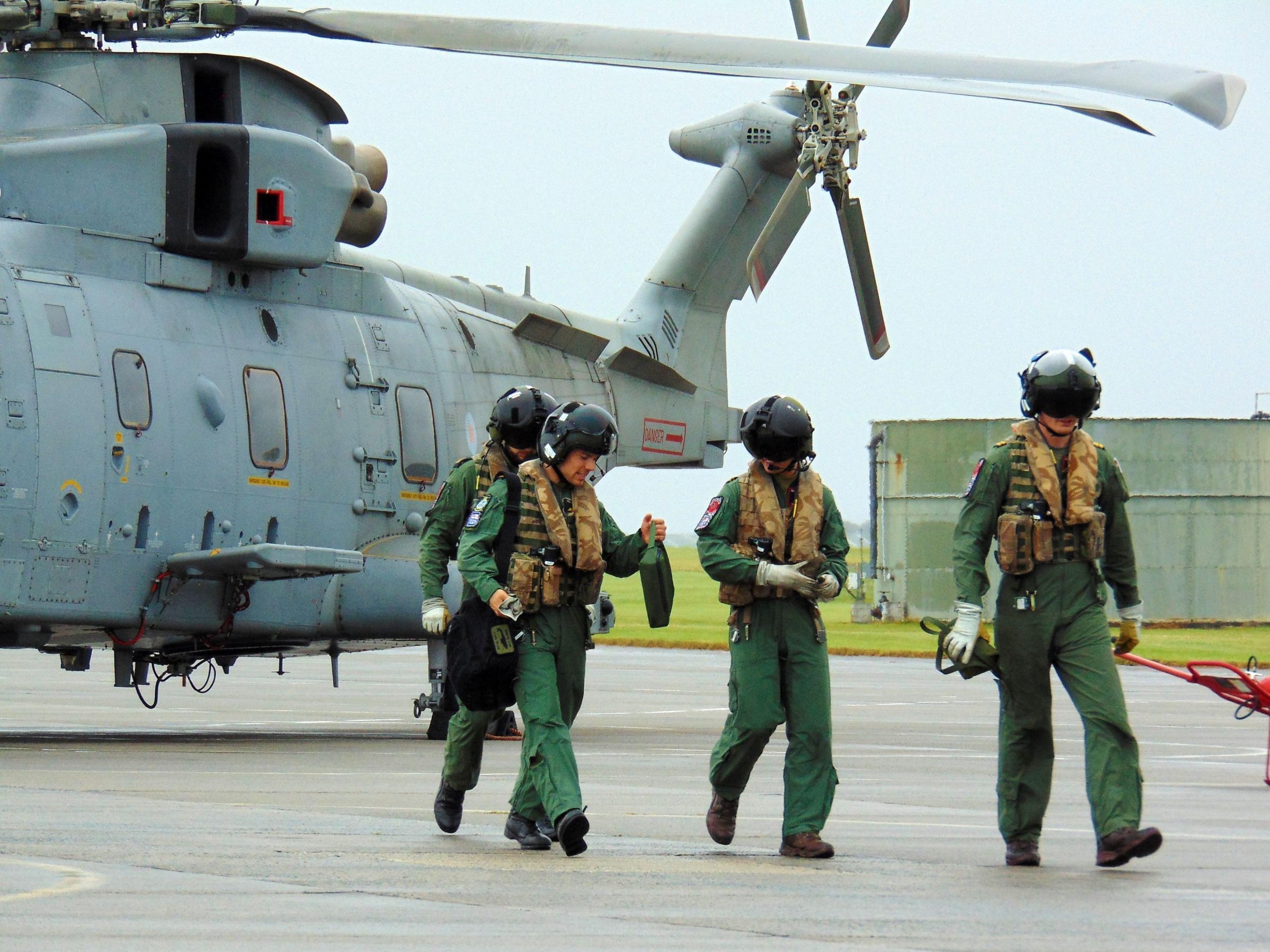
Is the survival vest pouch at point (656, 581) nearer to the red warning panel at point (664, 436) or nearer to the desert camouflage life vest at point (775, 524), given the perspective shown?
the desert camouflage life vest at point (775, 524)

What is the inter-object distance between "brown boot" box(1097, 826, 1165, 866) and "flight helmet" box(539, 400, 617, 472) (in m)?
2.66

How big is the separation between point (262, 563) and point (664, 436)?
19.0 feet

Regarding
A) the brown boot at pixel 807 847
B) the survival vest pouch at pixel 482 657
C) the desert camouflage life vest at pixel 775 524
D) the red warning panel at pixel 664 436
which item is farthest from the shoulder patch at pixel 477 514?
the red warning panel at pixel 664 436

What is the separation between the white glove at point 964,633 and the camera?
847 centimetres

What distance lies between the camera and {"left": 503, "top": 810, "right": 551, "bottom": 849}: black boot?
28.2ft

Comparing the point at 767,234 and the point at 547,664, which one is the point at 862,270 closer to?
the point at 767,234

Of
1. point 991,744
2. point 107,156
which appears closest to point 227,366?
point 107,156

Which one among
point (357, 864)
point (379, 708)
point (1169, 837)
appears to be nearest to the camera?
point (357, 864)

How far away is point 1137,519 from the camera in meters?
43.5

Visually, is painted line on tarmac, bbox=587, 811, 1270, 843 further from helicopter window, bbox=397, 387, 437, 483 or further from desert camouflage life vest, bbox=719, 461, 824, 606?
helicopter window, bbox=397, 387, 437, 483

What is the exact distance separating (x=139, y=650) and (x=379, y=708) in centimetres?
558

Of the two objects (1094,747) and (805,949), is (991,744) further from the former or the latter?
(805,949)

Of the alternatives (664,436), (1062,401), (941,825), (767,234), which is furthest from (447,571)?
(664,436)

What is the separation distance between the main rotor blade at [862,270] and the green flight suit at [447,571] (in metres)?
8.08
